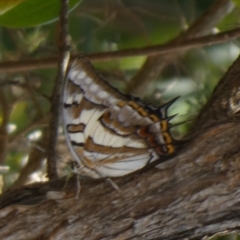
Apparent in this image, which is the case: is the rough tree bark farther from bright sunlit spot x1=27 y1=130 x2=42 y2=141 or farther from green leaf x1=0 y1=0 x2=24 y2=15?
bright sunlit spot x1=27 y1=130 x2=42 y2=141

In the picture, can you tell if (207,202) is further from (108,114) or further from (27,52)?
(27,52)

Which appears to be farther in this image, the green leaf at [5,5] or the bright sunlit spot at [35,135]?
the bright sunlit spot at [35,135]

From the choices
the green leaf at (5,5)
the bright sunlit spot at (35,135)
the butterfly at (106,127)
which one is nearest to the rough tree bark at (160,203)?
the butterfly at (106,127)

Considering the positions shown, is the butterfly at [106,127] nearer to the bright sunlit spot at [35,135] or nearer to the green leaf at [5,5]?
the green leaf at [5,5]

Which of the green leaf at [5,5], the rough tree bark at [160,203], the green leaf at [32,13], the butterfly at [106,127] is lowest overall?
the rough tree bark at [160,203]

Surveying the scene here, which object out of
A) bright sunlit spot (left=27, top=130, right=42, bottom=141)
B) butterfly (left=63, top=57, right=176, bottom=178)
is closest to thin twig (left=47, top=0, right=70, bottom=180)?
butterfly (left=63, top=57, right=176, bottom=178)

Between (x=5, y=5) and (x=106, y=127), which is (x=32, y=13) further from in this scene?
(x=106, y=127)

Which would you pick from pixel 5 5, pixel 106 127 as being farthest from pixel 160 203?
pixel 5 5
